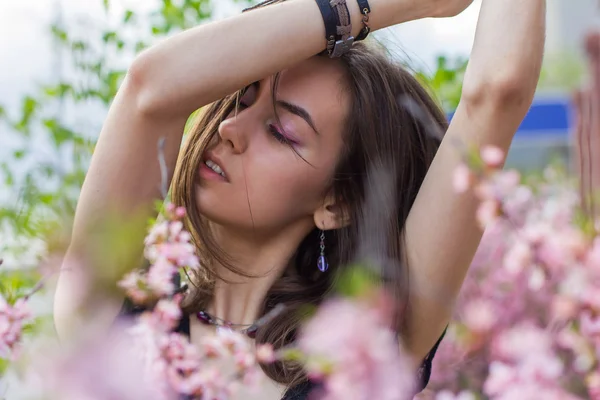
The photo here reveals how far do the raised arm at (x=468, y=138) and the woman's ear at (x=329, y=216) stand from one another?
0.20m

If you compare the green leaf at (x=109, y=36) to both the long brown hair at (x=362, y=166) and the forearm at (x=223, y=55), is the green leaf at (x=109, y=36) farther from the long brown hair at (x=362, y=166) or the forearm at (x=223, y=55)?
the forearm at (x=223, y=55)

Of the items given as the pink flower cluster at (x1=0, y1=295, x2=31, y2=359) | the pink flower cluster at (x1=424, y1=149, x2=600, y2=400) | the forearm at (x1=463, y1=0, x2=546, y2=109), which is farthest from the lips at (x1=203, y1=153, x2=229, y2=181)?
the pink flower cluster at (x1=424, y1=149, x2=600, y2=400)

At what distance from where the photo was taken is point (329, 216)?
61.7 inches

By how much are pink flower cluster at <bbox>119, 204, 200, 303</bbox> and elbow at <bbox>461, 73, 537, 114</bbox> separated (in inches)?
23.2

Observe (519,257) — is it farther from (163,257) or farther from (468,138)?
(468,138)

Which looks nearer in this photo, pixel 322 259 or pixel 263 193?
pixel 263 193

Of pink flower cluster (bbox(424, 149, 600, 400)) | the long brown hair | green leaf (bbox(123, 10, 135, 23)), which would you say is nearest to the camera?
pink flower cluster (bbox(424, 149, 600, 400))

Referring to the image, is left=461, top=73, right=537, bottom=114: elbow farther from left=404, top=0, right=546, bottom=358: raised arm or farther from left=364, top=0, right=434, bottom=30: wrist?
left=364, top=0, right=434, bottom=30: wrist

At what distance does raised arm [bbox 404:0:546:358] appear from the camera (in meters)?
1.13

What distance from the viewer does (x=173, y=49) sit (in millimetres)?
1315

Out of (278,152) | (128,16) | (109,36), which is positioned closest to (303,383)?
(278,152)

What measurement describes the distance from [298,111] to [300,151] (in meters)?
0.08

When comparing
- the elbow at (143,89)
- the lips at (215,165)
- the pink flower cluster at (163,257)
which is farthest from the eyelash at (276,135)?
the pink flower cluster at (163,257)

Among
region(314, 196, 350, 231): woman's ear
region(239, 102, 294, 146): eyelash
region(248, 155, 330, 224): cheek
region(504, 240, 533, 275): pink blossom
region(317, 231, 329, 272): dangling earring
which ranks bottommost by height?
region(317, 231, 329, 272): dangling earring
